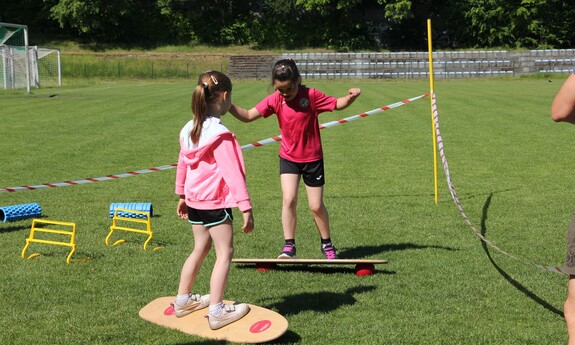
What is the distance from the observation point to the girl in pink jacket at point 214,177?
499 centimetres

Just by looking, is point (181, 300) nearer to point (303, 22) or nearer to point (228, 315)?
point (228, 315)

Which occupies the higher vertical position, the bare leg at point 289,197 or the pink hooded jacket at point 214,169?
the pink hooded jacket at point 214,169

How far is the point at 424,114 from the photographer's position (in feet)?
74.1

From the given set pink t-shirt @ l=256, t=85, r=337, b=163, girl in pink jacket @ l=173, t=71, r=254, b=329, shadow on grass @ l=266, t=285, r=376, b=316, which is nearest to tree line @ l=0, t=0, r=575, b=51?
pink t-shirt @ l=256, t=85, r=337, b=163

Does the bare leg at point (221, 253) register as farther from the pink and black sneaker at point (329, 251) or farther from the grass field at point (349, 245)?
the pink and black sneaker at point (329, 251)

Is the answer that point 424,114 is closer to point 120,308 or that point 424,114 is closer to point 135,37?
point 120,308

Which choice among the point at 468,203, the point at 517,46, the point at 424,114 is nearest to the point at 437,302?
the point at 468,203

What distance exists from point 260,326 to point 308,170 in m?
2.28

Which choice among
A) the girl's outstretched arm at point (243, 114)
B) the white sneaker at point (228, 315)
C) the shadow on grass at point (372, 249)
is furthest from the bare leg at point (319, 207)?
the white sneaker at point (228, 315)

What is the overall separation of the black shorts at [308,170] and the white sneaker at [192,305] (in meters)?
1.91

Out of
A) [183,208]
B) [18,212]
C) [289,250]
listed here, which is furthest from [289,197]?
[18,212]

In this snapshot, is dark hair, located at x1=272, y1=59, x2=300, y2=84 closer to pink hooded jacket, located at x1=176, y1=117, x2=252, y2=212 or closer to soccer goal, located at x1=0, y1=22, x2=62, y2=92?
pink hooded jacket, located at x1=176, y1=117, x2=252, y2=212

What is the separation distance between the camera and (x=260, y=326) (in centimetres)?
508

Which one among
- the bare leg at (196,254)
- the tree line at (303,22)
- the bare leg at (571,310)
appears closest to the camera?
the bare leg at (571,310)
